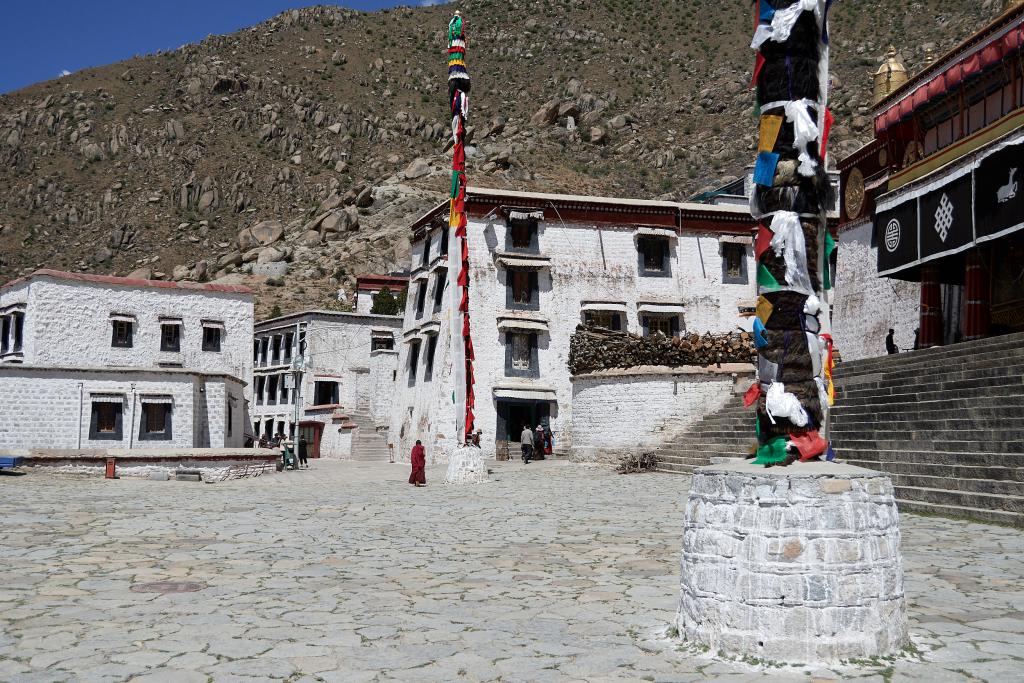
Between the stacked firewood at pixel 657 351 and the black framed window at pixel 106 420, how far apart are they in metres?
16.0

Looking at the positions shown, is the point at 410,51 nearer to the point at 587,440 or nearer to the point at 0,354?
the point at 0,354

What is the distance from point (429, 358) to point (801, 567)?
1096 inches

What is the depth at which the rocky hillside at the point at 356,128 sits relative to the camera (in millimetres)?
66062

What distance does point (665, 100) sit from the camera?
7588 centimetres

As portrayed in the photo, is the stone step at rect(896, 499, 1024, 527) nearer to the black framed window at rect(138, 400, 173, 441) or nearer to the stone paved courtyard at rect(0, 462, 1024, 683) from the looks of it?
the stone paved courtyard at rect(0, 462, 1024, 683)

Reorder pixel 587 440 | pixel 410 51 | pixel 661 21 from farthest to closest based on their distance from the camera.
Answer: pixel 410 51
pixel 661 21
pixel 587 440

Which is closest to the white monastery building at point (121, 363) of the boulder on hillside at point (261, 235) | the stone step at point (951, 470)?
the stone step at point (951, 470)

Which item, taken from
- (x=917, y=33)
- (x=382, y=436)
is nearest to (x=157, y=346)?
(x=382, y=436)

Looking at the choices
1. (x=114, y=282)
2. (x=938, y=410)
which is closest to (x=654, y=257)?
(x=938, y=410)

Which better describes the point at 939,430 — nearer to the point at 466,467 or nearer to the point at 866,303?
the point at 466,467

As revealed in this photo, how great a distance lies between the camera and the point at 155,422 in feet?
101

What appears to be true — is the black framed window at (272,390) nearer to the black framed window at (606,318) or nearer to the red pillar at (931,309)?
the black framed window at (606,318)

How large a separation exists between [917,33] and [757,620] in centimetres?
7055

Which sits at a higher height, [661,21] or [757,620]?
[661,21]
